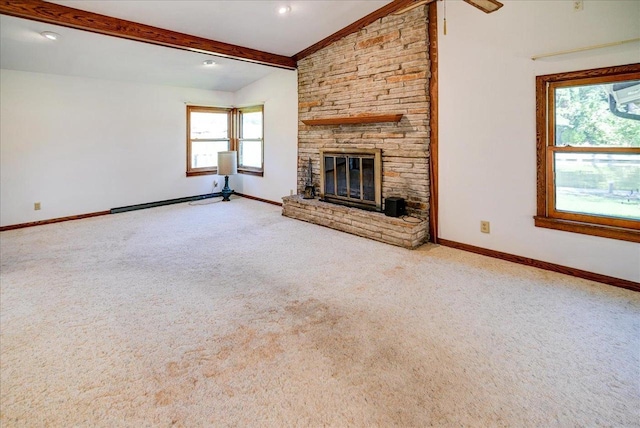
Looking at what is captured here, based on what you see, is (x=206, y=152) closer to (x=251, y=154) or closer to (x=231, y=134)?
(x=231, y=134)

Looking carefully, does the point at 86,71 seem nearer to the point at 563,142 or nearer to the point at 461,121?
the point at 461,121

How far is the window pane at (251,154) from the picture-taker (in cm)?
705

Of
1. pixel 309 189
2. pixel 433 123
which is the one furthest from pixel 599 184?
pixel 309 189

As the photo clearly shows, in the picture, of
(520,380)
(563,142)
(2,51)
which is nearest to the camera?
(520,380)

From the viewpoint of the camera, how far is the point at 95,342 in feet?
6.83

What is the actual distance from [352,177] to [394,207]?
0.95 metres

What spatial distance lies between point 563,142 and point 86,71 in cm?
623

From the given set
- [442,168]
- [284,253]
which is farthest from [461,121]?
[284,253]

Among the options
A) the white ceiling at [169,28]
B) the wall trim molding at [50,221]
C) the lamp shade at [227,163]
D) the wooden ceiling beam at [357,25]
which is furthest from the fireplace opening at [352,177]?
the wall trim molding at [50,221]

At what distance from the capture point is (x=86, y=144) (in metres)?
5.40

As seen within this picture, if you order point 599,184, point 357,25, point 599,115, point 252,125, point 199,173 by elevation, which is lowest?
point 599,184

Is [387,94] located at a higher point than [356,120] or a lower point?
higher

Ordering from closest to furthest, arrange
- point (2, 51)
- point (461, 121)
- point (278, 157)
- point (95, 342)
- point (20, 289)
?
1. point (95, 342)
2. point (20, 289)
3. point (461, 121)
4. point (2, 51)
5. point (278, 157)

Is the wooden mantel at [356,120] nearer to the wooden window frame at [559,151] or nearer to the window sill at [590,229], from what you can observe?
the wooden window frame at [559,151]
